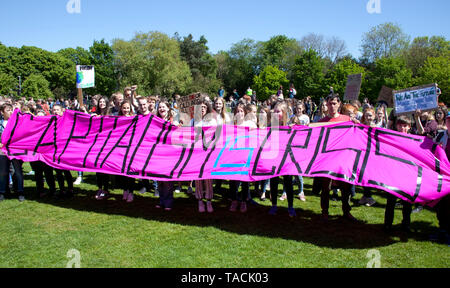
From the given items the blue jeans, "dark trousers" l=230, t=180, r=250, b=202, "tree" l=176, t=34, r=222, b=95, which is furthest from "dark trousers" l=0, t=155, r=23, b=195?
"tree" l=176, t=34, r=222, b=95

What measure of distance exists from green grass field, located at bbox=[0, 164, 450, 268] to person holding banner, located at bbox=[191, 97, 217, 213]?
22cm

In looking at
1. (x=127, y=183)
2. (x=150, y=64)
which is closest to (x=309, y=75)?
(x=150, y=64)

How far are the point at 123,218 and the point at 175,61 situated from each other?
51282 millimetres

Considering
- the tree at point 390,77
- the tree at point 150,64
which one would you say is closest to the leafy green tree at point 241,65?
the tree at point 150,64

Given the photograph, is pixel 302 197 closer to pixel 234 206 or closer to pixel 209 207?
pixel 234 206

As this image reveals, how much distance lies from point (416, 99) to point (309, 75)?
5537 centimetres

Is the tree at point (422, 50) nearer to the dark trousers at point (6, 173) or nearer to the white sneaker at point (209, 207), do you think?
the white sneaker at point (209, 207)

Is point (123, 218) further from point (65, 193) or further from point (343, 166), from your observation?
point (343, 166)

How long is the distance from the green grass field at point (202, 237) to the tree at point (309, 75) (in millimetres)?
54471

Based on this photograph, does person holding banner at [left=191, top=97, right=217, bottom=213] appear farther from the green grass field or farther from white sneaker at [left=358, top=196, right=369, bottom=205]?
white sneaker at [left=358, top=196, right=369, bottom=205]

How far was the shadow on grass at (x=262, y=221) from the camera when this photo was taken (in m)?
4.60

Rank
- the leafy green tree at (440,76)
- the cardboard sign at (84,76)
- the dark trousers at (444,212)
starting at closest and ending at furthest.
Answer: the dark trousers at (444,212)
the cardboard sign at (84,76)
the leafy green tree at (440,76)

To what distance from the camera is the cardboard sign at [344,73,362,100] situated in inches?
406

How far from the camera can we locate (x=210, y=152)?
5402 millimetres
